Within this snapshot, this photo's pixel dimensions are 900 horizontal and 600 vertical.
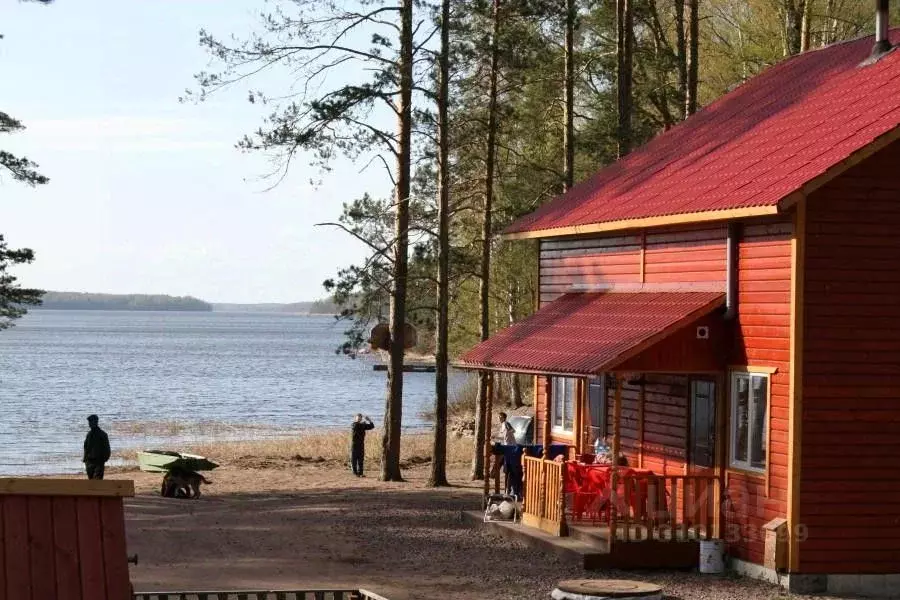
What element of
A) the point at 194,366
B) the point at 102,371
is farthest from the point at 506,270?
the point at 194,366

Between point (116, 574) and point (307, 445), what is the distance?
1308 inches

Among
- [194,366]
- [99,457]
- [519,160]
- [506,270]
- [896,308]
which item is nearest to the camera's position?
[896,308]

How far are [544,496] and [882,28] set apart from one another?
804 cm

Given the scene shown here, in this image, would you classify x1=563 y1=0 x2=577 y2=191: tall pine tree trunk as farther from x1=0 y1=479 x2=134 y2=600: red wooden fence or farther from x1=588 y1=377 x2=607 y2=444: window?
x1=0 y1=479 x2=134 y2=600: red wooden fence

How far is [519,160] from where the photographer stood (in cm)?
4028

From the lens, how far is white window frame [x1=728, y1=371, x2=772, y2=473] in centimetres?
1661

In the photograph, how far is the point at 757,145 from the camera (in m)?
19.3

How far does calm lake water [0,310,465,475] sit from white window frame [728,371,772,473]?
43.7 ft

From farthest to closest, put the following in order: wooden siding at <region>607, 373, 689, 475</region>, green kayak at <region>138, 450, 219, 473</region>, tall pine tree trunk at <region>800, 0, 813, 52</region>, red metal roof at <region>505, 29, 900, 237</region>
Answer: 1. tall pine tree trunk at <region>800, 0, 813, 52</region>
2. green kayak at <region>138, 450, 219, 473</region>
3. wooden siding at <region>607, 373, 689, 475</region>
4. red metal roof at <region>505, 29, 900, 237</region>

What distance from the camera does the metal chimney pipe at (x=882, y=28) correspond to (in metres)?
19.1

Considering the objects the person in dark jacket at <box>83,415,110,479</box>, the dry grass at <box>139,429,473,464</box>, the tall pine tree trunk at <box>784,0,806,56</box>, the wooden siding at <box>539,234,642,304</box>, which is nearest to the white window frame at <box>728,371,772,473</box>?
the wooden siding at <box>539,234,642,304</box>

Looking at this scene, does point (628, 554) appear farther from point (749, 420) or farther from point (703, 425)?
point (749, 420)

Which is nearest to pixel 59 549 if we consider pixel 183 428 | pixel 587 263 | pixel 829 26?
pixel 587 263

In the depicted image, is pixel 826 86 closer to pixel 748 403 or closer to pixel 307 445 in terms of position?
pixel 748 403
